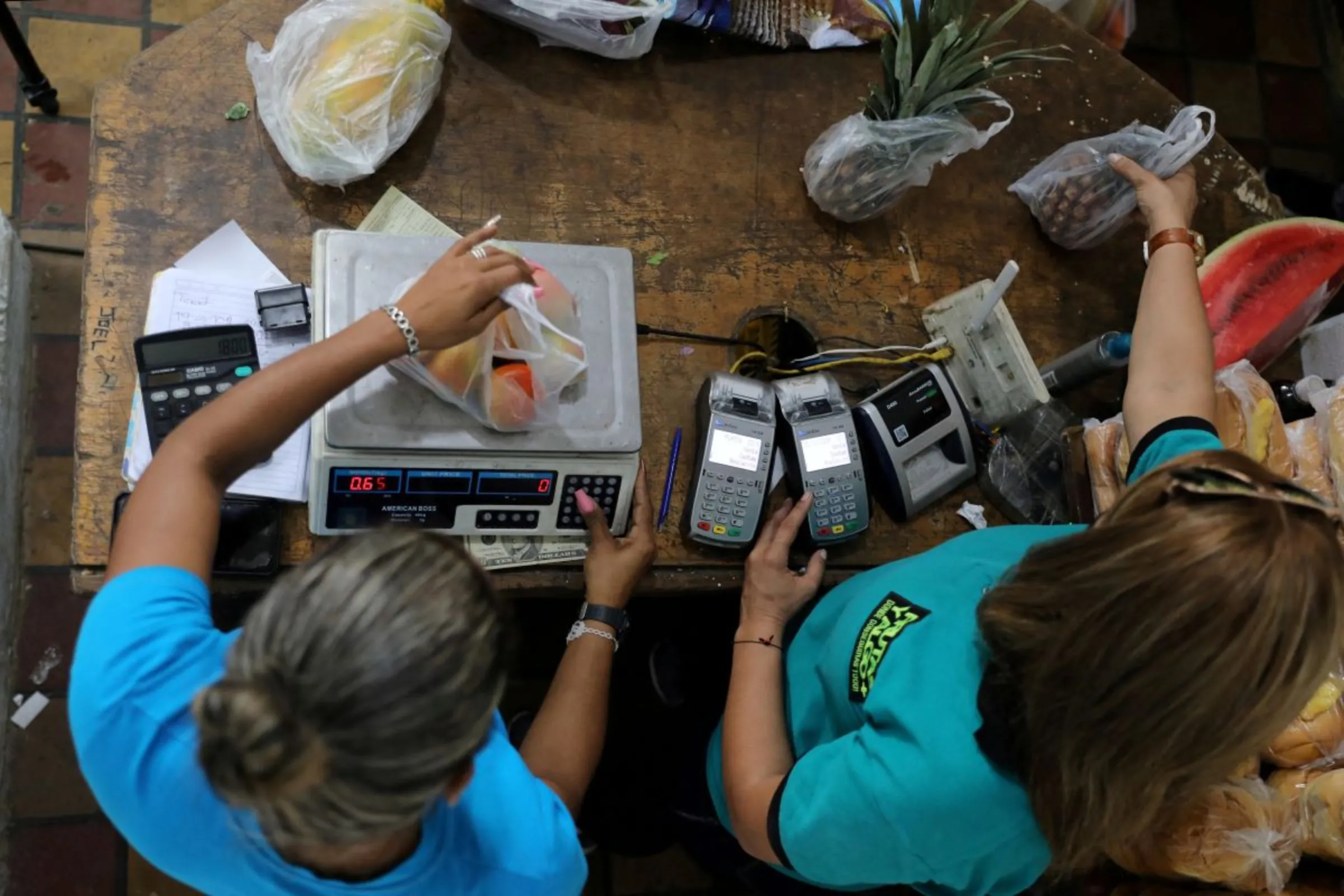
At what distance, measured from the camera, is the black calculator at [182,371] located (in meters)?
1.09

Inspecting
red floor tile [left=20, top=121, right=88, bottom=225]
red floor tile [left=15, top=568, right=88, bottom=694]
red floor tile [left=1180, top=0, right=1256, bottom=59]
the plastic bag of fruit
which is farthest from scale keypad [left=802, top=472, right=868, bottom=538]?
red floor tile [left=1180, top=0, right=1256, bottom=59]

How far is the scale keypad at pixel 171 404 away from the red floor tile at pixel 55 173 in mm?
1042

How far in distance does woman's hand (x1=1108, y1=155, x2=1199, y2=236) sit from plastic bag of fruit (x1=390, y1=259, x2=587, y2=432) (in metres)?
0.85

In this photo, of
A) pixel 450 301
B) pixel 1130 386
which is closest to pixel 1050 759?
pixel 1130 386

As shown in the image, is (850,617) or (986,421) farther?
(986,421)

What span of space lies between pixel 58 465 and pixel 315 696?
1507 mm

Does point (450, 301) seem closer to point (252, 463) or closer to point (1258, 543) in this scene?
point (252, 463)

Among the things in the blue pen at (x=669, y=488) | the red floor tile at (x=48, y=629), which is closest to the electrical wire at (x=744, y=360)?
the blue pen at (x=669, y=488)

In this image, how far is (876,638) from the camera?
0.99 metres

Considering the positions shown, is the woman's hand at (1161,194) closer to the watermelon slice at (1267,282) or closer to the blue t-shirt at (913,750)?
the watermelon slice at (1267,282)

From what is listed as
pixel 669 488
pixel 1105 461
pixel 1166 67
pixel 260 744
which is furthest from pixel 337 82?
pixel 1166 67

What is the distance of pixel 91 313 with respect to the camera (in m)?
1.16

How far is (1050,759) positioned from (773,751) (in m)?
0.36

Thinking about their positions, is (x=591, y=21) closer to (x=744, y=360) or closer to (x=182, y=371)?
(x=744, y=360)
